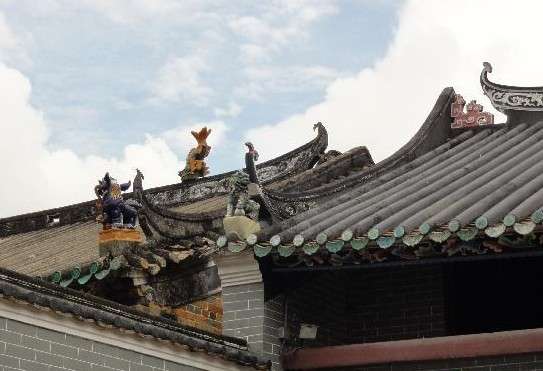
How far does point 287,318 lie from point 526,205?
2587 millimetres

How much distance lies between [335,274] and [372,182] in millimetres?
1369

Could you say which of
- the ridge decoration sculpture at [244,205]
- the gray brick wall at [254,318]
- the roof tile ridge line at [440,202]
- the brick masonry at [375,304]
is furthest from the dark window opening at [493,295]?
the ridge decoration sculpture at [244,205]

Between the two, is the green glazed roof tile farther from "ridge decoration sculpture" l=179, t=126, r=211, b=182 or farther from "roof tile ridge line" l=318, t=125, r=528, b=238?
"ridge decoration sculpture" l=179, t=126, r=211, b=182

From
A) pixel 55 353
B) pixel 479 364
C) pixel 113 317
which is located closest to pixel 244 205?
pixel 113 317

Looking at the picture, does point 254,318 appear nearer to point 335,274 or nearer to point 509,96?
point 335,274

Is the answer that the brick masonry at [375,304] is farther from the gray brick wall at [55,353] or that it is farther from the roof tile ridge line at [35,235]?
the roof tile ridge line at [35,235]

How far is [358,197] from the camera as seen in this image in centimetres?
1367

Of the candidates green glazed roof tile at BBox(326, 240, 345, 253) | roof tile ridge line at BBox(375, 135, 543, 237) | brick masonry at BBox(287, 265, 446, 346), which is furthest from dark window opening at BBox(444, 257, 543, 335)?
green glazed roof tile at BBox(326, 240, 345, 253)

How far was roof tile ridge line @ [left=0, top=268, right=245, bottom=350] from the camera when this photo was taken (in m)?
9.26

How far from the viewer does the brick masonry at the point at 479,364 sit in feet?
36.6

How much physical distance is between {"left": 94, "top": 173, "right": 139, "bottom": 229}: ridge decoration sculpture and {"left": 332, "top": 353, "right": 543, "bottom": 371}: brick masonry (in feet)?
12.4

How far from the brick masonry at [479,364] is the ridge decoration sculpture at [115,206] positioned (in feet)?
12.4

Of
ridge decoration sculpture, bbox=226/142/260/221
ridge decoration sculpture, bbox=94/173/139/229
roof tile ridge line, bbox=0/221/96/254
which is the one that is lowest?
ridge decoration sculpture, bbox=226/142/260/221

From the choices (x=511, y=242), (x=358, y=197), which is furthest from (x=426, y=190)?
(x=511, y=242)
